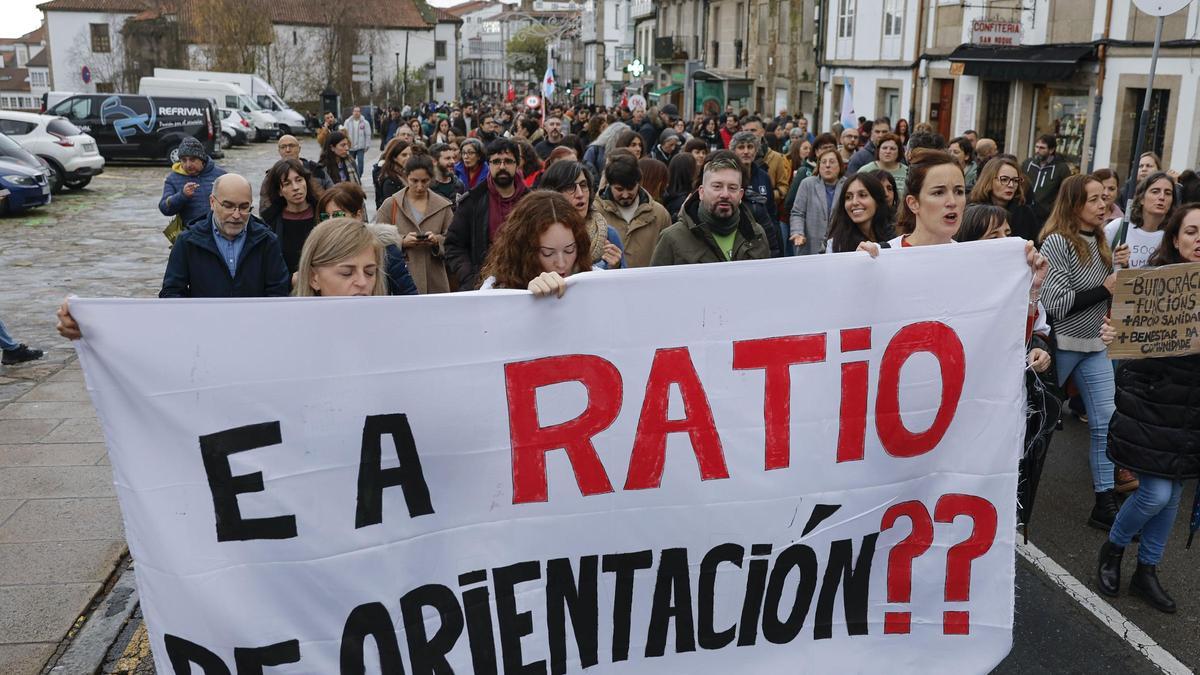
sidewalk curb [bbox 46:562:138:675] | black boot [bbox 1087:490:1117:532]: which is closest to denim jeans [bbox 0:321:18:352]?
sidewalk curb [bbox 46:562:138:675]

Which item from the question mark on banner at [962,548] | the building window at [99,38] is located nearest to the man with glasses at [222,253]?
the question mark on banner at [962,548]

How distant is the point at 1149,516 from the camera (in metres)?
4.67

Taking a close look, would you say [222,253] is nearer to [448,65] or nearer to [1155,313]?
[1155,313]

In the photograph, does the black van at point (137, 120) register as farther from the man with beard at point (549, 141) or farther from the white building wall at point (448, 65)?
the white building wall at point (448, 65)

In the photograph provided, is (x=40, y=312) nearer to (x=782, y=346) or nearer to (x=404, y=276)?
(x=404, y=276)

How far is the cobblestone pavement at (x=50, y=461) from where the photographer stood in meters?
4.57

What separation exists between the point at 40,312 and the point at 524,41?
10962 centimetres

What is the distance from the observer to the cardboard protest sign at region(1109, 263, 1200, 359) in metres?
4.34

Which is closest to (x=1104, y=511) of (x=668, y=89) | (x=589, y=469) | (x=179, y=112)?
(x=589, y=469)

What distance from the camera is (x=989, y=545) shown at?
372cm

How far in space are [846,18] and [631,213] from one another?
89.5 ft

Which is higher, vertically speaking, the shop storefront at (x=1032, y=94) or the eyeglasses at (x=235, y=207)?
the shop storefront at (x=1032, y=94)

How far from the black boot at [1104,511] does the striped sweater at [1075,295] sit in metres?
0.76

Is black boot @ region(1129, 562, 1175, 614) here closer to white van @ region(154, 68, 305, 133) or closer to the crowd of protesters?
the crowd of protesters
